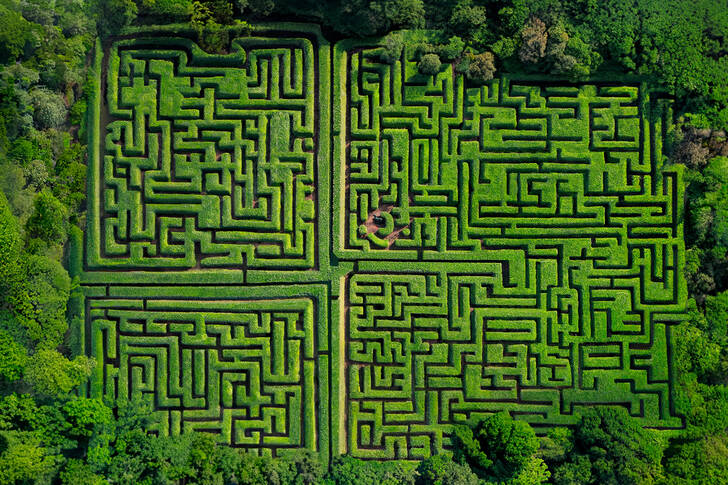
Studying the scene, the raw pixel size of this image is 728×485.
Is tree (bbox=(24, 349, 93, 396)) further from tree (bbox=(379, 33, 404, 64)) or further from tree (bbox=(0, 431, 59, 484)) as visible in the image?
tree (bbox=(379, 33, 404, 64))

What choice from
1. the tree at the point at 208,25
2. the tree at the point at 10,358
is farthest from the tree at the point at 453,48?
the tree at the point at 10,358

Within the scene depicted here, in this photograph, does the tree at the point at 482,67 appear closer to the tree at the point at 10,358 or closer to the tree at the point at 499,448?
the tree at the point at 499,448

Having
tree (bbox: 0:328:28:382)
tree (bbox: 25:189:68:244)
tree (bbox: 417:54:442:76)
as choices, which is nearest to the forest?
tree (bbox: 25:189:68:244)

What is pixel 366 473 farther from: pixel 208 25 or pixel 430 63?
pixel 208 25

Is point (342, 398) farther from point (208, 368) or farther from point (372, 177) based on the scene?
point (372, 177)

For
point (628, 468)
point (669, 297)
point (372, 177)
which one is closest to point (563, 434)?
point (628, 468)

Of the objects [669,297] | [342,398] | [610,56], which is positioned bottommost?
[342,398]

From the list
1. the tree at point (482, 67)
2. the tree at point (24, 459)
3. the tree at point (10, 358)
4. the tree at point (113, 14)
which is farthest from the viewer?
the tree at point (482, 67)
